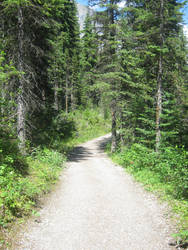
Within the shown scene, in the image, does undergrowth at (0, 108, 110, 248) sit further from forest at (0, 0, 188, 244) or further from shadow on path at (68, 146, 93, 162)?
shadow on path at (68, 146, 93, 162)

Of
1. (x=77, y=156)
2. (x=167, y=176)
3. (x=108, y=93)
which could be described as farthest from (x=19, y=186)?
(x=77, y=156)

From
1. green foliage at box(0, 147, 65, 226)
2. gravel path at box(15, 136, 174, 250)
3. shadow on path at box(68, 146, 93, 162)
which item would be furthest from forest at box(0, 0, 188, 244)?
shadow on path at box(68, 146, 93, 162)

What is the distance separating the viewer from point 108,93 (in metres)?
14.4

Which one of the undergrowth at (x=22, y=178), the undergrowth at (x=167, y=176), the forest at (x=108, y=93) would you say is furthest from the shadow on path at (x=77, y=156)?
the undergrowth at (x=167, y=176)

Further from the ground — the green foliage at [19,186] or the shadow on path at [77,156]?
the green foliage at [19,186]

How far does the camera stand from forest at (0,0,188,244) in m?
7.39

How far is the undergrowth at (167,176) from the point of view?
5807 mm

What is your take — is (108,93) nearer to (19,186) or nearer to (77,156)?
(77,156)

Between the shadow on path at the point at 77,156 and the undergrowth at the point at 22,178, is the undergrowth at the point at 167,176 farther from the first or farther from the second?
the undergrowth at the point at 22,178

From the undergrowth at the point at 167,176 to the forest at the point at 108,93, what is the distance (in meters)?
0.04

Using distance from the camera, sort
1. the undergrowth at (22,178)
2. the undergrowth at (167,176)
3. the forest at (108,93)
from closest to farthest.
Result: the undergrowth at (22,178) < the undergrowth at (167,176) < the forest at (108,93)

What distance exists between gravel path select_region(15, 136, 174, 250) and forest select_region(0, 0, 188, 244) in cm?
62

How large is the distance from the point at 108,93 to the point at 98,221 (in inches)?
407

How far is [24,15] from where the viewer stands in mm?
10031
